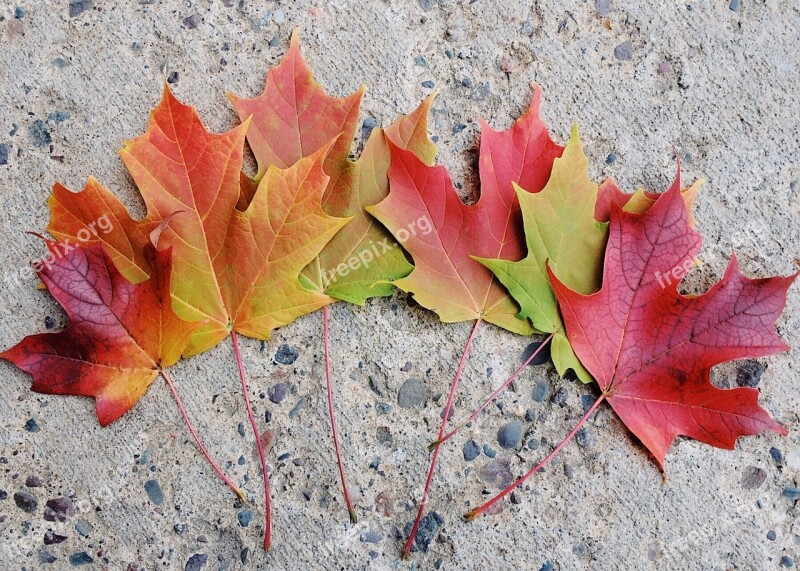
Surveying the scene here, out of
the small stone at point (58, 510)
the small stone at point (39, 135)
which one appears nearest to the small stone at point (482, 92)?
the small stone at point (39, 135)

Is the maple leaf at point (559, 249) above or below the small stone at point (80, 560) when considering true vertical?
above

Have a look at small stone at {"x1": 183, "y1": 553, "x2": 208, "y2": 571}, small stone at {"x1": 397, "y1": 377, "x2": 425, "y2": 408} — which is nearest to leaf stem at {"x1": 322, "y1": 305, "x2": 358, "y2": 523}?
small stone at {"x1": 397, "y1": 377, "x2": 425, "y2": 408}

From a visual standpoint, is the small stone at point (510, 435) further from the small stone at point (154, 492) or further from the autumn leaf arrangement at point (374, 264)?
the small stone at point (154, 492)

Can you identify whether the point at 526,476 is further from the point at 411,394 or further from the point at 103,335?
the point at 103,335

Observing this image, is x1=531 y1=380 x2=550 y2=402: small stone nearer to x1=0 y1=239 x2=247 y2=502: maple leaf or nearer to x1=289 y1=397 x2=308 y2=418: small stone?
x1=289 y1=397 x2=308 y2=418: small stone

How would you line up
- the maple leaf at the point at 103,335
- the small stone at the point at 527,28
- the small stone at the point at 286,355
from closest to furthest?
the maple leaf at the point at 103,335, the small stone at the point at 286,355, the small stone at the point at 527,28
